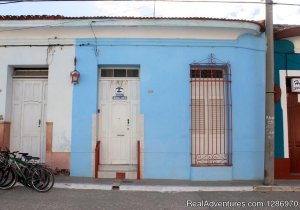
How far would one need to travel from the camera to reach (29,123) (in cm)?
1021

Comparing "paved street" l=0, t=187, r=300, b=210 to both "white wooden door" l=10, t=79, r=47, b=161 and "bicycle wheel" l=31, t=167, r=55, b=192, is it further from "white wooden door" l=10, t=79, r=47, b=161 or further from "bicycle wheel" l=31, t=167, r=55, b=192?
"white wooden door" l=10, t=79, r=47, b=161

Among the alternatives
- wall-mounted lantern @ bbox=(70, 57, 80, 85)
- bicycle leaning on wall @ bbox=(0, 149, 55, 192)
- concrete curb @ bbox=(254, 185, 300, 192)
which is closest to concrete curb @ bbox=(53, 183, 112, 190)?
bicycle leaning on wall @ bbox=(0, 149, 55, 192)

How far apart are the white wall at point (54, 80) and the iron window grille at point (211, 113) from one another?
3.41m

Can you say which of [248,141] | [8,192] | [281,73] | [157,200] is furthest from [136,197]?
[281,73]

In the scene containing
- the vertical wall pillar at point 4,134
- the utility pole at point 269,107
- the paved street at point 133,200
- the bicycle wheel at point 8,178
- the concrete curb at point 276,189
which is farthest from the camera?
the vertical wall pillar at point 4,134

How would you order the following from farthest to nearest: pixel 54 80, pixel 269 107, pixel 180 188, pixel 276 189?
1. pixel 54 80
2. pixel 269 107
3. pixel 276 189
4. pixel 180 188

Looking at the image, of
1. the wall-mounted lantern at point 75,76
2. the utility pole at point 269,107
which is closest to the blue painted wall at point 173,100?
the wall-mounted lantern at point 75,76

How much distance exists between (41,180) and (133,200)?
2218 millimetres

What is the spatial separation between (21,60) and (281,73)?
7290mm

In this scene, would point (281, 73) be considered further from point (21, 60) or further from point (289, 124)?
point (21, 60)

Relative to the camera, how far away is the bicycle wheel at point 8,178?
8.23 m

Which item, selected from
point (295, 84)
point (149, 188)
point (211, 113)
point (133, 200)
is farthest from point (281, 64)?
point (133, 200)

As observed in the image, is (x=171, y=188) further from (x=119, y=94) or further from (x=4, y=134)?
(x=4, y=134)

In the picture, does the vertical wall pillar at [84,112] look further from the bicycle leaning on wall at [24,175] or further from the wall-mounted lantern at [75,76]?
the bicycle leaning on wall at [24,175]
